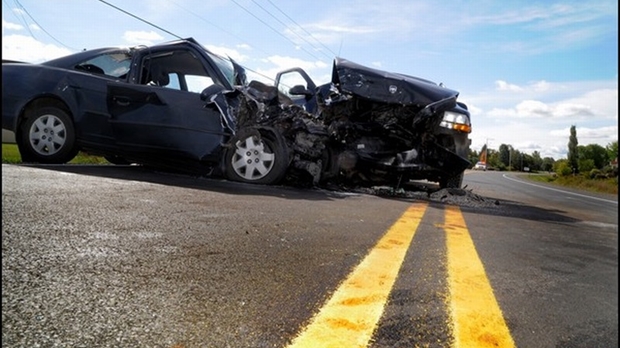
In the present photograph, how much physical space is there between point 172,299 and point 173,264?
35 cm

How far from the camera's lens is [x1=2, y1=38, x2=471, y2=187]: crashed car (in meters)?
3.91

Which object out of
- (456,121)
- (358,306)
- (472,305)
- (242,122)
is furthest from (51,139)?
(456,121)

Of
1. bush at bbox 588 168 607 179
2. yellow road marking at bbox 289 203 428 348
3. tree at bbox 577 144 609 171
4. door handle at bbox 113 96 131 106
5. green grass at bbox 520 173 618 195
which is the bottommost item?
yellow road marking at bbox 289 203 428 348

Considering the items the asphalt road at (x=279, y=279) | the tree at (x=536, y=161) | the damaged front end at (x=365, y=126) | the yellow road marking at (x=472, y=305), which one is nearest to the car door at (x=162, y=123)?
the damaged front end at (x=365, y=126)

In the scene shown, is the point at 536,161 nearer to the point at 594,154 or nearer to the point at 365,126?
the point at 594,154

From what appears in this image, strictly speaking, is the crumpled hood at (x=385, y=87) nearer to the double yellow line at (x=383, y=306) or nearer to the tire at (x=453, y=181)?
the tire at (x=453, y=181)

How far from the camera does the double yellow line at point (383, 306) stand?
3.71ft

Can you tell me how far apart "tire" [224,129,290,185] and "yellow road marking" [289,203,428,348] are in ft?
8.96

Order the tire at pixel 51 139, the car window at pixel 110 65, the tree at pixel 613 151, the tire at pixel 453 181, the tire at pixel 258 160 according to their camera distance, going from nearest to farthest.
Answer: the tree at pixel 613 151 → the tire at pixel 51 139 → the car window at pixel 110 65 → the tire at pixel 258 160 → the tire at pixel 453 181

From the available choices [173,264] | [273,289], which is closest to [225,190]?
[173,264]

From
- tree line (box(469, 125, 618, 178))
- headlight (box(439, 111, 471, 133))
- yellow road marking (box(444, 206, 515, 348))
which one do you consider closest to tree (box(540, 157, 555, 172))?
tree line (box(469, 125, 618, 178))

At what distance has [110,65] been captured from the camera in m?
4.06

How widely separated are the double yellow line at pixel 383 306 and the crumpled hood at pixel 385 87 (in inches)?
111

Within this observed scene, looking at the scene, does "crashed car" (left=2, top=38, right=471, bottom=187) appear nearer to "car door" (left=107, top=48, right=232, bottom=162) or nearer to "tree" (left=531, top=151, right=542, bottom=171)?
"car door" (left=107, top=48, right=232, bottom=162)
